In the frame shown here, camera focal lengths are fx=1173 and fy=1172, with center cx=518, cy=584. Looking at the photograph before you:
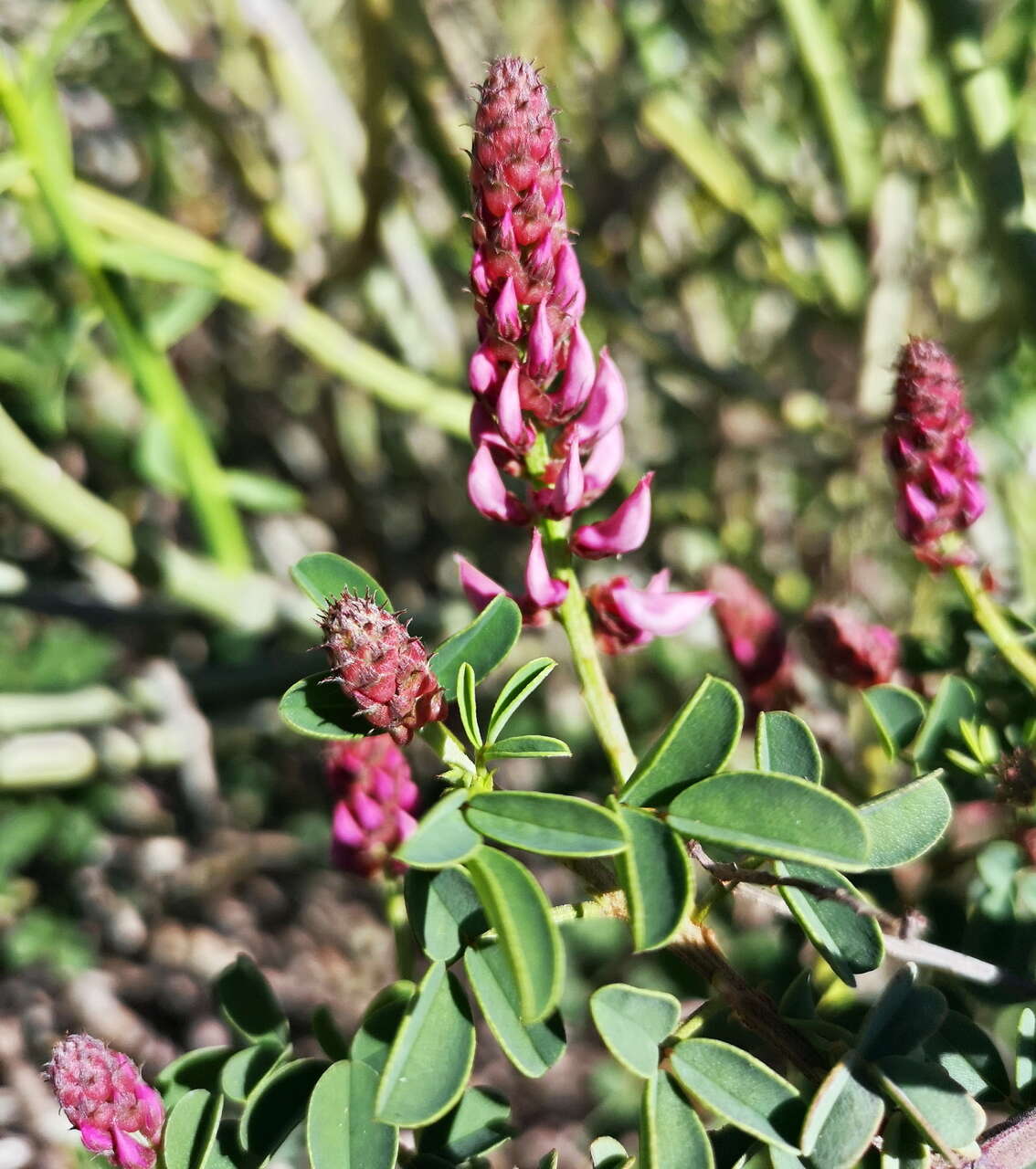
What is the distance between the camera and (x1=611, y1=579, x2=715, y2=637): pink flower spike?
561 mm

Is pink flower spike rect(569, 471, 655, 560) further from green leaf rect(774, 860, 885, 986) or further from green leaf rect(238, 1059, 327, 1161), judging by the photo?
green leaf rect(238, 1059, 327, 1161)

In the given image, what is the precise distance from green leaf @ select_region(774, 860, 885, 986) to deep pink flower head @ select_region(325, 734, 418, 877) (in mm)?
244

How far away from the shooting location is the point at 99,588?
128cm

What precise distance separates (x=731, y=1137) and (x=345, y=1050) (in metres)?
0.19

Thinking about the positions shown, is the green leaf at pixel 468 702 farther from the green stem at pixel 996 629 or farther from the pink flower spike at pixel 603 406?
the green stem at pixel 996 629

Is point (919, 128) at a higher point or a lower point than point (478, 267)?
higher

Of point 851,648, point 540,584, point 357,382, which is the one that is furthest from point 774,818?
point 357,382

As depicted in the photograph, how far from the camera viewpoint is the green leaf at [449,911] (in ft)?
1.56

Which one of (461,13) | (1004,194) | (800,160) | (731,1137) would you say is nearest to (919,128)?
(800,160)

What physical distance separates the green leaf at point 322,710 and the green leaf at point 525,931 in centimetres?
9

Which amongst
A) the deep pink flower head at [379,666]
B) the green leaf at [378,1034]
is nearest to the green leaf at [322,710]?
the deep pink flower head at [379,666]

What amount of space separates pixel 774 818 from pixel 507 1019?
0.44 ft

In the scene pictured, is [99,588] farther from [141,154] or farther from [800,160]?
[800,160]

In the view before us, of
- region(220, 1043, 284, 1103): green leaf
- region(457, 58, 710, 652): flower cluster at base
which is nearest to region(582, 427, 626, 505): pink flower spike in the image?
region(457, 58, 710, 652): flower cluster at base
